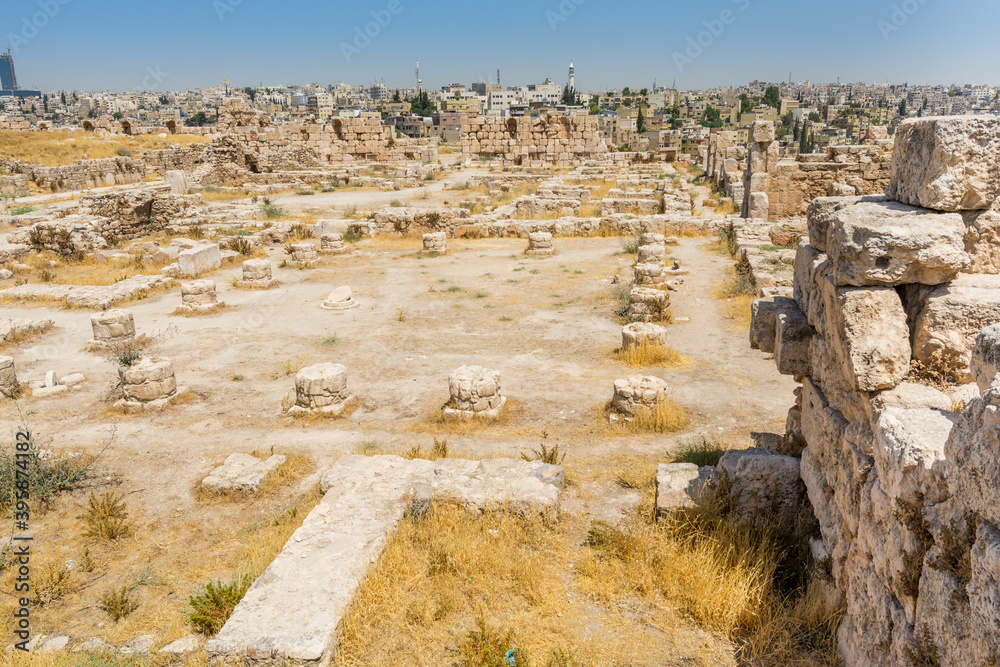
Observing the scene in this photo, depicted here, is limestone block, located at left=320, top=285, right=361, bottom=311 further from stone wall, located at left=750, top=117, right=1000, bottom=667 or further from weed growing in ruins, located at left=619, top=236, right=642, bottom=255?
stone wall, located at left=750, top=117, right=1000, bottom=667

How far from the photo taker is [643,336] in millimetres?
8180

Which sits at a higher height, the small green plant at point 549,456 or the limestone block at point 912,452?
the limestone block at point 912,452

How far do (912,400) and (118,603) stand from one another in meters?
4.76

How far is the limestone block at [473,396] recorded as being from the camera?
670 cm

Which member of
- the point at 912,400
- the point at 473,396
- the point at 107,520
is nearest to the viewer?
the point at 912,400

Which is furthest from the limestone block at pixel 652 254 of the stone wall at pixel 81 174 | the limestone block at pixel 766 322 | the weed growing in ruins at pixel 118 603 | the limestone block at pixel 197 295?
the stone wall at pixel 81 174

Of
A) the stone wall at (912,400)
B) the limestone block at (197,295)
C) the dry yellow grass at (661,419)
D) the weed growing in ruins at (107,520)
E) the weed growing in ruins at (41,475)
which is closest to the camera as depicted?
the stone wall at (912,400)

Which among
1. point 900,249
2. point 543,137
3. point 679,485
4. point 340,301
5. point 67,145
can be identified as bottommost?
point 679,485

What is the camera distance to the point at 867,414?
3.03 metres

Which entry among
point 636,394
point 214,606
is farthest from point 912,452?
point 636,394

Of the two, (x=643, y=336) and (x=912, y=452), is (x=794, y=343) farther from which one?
(x=643, y=336)

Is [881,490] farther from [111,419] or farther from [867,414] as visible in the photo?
[111,419]

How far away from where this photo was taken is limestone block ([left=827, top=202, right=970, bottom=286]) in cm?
300

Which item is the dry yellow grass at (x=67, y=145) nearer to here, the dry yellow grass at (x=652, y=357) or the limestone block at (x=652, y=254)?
the limestone block at (x=652, y=254)
